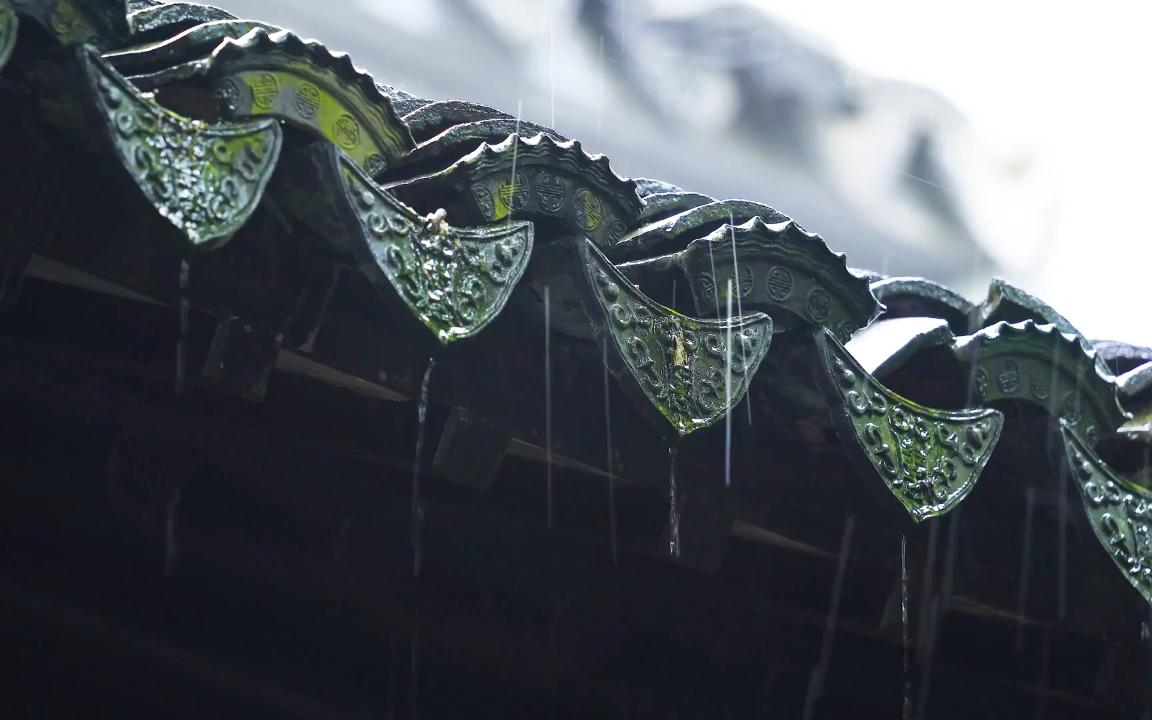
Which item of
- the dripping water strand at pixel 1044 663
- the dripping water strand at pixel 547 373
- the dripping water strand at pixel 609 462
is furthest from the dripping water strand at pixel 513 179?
the dripping water strand at pixel 1044 663

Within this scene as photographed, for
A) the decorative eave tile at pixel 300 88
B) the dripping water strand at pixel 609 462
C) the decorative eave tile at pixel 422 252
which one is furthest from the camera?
the dripping water strand at pixel 609 462

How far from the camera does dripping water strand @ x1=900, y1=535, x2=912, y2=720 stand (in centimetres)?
363

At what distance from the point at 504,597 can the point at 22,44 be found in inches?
77.6

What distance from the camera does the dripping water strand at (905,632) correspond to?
3.63 metres

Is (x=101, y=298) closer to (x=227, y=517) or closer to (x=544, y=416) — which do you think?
(x=227, y=517)

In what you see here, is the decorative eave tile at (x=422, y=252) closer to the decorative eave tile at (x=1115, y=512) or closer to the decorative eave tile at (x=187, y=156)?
the decorative eave tile at (x=187, y=156)

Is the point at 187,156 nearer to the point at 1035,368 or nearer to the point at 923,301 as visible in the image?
the point at 1035,368

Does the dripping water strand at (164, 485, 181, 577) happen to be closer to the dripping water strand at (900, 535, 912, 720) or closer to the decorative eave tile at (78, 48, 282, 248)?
the decorative eave tile at (78, 48, 282, 248)

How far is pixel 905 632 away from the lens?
12.4ft

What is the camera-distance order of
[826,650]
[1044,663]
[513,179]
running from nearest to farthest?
[513,179], [826,650], [1044,663]

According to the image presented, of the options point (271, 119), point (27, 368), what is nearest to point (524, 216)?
point (271, 119)

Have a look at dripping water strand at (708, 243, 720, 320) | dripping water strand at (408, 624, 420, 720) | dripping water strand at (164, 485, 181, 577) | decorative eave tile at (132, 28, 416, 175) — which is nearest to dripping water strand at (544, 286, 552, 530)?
dripping water strand at (708, 243, 720, 320)

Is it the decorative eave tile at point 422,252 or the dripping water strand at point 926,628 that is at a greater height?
the decorative eave tile at point 422,252

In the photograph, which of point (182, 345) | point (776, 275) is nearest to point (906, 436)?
point (776, 275)
